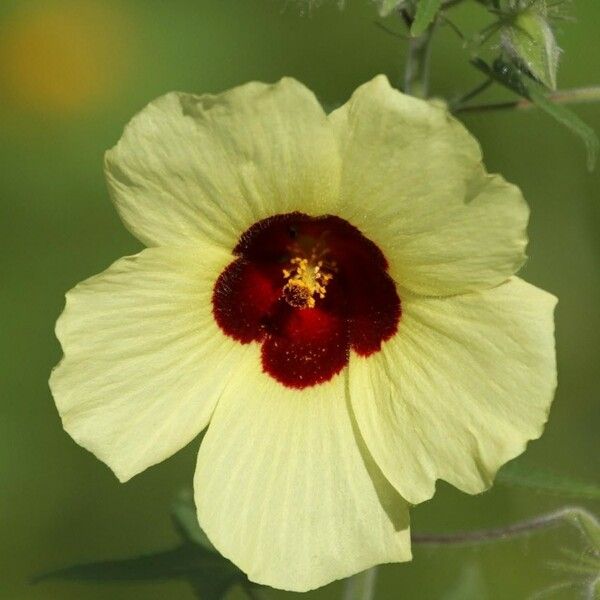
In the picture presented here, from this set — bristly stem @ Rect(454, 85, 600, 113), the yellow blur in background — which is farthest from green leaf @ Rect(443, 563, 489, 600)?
the yellow blur in background

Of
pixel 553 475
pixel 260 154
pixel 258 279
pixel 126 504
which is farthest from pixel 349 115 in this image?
pixel 126 504

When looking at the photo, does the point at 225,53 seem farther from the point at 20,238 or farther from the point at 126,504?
the point at 126,504

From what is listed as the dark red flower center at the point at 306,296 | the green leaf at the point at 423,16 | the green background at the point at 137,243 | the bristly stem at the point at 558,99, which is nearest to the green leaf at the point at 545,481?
the dark red flower center at the point at 306,296

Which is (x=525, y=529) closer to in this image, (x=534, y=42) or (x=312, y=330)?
(x=312, y=330)

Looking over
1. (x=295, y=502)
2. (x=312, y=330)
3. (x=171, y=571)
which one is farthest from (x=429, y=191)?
(x=171, y=571)

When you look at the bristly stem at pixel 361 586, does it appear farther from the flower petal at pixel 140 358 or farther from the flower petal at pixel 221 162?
the flower petal at pixel 221 162

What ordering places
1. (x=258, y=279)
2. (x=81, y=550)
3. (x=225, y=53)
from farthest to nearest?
(x=225, y=53) → (x=81, y=550) → (x=258, y=279)
